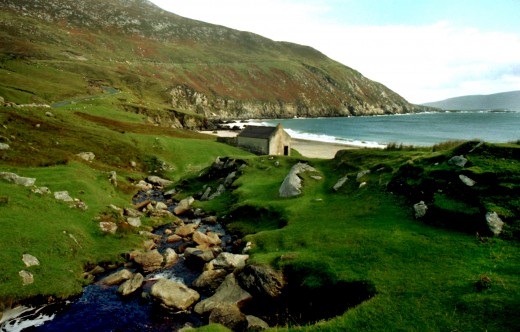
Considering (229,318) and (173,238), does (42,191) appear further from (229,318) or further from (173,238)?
(229,318)

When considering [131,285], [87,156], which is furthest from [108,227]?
[87,156]

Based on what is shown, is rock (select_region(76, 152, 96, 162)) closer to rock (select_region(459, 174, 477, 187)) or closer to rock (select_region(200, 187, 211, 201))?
rock (select_region(200, 187, 211, 201))

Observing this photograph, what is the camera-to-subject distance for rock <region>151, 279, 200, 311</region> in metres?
22.1

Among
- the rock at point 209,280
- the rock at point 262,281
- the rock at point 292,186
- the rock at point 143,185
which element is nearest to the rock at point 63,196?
the rock at point 209,280

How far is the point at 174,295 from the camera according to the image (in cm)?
2252

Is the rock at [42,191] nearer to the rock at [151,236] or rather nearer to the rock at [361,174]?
the rock at [151,236]

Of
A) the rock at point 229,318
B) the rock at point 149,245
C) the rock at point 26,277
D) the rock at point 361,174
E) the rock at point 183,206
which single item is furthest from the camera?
the rock at point 183,206

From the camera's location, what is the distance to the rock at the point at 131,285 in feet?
77.8

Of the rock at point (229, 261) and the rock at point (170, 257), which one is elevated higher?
the rock at point (229, 261)

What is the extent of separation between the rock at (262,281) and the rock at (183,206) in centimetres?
2209

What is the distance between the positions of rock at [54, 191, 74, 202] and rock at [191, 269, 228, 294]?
17772 millimetres

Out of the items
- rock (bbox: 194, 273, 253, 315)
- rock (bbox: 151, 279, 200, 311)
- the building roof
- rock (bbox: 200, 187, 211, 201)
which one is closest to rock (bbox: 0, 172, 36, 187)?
rock (bbox: 151, 279, 200, 311)

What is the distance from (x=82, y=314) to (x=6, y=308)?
4.30m

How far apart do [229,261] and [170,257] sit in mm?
6302
